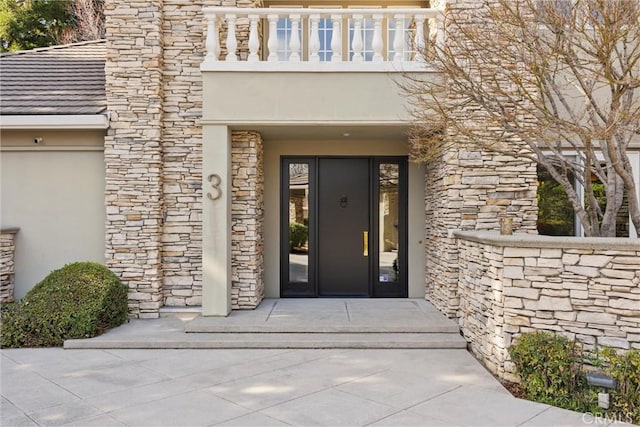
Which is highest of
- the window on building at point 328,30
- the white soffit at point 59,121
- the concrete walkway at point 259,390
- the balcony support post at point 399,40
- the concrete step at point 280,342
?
the window on building at point 328,30

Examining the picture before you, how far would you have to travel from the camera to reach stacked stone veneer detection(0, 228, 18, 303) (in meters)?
7.41

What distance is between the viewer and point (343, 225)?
28.9 ft

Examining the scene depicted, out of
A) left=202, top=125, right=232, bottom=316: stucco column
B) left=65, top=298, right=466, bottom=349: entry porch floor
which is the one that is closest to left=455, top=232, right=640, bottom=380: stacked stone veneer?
left=65, top=298, right=466, bottom=349: entry porch floor

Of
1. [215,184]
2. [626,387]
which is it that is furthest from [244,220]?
[626,387]

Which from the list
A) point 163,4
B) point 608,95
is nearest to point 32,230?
point 163,4

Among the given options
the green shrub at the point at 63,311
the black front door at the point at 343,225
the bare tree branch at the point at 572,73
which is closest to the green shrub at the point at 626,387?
the bare tree branch at the point at 572,73

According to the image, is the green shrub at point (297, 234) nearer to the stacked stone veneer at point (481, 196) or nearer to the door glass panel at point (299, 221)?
the door glass panel at point (299, 221)

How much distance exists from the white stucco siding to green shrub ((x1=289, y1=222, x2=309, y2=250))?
11.2ft

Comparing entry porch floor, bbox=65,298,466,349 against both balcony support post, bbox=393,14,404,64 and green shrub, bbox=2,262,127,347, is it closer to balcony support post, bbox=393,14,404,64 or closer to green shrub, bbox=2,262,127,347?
green shrub, bbox=2,262,127,347

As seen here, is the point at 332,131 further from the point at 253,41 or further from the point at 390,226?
the point at 390,226

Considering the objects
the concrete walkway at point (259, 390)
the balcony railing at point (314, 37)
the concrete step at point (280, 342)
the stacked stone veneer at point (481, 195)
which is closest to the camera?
the concrete walkway at point (259, 390)

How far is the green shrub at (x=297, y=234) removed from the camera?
28.9 feet

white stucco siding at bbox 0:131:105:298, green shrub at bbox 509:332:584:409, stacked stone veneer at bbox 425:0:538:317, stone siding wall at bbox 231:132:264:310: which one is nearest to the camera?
green shrub at bbox 509:332:584:409

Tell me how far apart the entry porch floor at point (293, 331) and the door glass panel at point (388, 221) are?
1436mm
